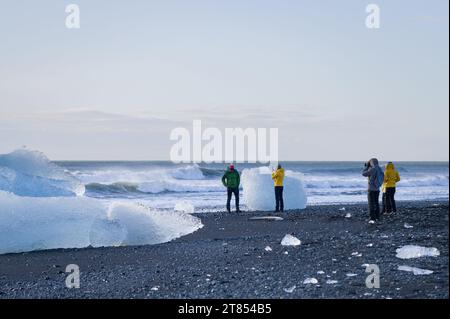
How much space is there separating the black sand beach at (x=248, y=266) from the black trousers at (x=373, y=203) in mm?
428

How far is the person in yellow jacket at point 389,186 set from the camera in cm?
1514

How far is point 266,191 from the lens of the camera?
830 inches

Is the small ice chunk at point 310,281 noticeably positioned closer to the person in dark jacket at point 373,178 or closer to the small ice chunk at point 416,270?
the small ice chunk at point 416,270

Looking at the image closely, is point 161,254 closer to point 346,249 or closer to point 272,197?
point 346,249

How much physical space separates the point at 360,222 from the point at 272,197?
21.0 feet

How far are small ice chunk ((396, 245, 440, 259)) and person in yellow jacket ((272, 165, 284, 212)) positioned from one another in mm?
10243

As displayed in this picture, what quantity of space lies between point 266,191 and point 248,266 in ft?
39.1

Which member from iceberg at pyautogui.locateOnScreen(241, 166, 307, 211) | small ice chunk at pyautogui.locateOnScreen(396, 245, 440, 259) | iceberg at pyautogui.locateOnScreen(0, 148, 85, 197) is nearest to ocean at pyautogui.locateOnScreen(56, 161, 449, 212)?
iceberg at pyautogui.locateOnScreen(241, 166, 307, 211)

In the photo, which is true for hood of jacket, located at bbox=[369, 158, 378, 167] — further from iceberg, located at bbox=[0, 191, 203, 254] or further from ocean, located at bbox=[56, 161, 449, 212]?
ocean, located at bbox=[56, 161, 449, 212]

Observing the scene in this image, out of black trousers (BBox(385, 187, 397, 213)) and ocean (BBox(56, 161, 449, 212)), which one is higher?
black trousers (BBox(385, 187, 397, 213))

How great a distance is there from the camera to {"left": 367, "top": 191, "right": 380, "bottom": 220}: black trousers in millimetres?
14249

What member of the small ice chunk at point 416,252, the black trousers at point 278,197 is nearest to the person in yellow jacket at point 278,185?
the black trousers at point 278,197

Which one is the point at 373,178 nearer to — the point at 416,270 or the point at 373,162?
the point at 373,162
